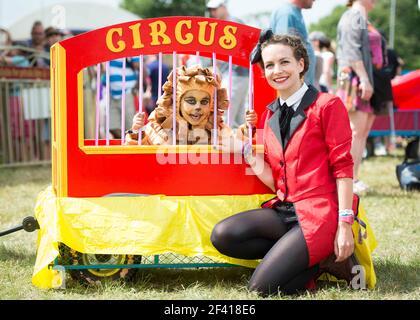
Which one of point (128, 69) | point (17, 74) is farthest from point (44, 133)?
point (128, 69)

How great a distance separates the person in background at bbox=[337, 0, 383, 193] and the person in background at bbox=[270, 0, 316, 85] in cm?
71

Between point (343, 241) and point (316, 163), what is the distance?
0.37 m

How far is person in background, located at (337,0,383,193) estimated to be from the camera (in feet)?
18.6

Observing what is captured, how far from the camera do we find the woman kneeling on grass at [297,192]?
10.2 ft

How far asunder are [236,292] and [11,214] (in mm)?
2639

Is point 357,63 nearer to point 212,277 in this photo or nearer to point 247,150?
point 247,150

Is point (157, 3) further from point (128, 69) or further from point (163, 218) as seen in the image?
point (163, 218)

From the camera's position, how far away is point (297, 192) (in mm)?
3188

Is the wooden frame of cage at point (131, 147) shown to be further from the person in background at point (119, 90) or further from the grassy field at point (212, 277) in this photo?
the person in background at point (119, 90)

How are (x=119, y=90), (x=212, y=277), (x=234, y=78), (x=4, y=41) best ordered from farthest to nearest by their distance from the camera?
1. (x=4, y=41)
2. (x=119, y=90)
3. (x=234, y=78)
4. (x=212, y=277)

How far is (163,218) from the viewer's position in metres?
3.28

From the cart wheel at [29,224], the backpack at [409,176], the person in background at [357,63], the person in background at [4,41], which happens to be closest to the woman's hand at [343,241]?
the cart wheel at [29,224]

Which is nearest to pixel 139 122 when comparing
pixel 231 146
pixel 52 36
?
pixel 231 146

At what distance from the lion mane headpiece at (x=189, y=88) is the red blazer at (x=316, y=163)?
467 mm
